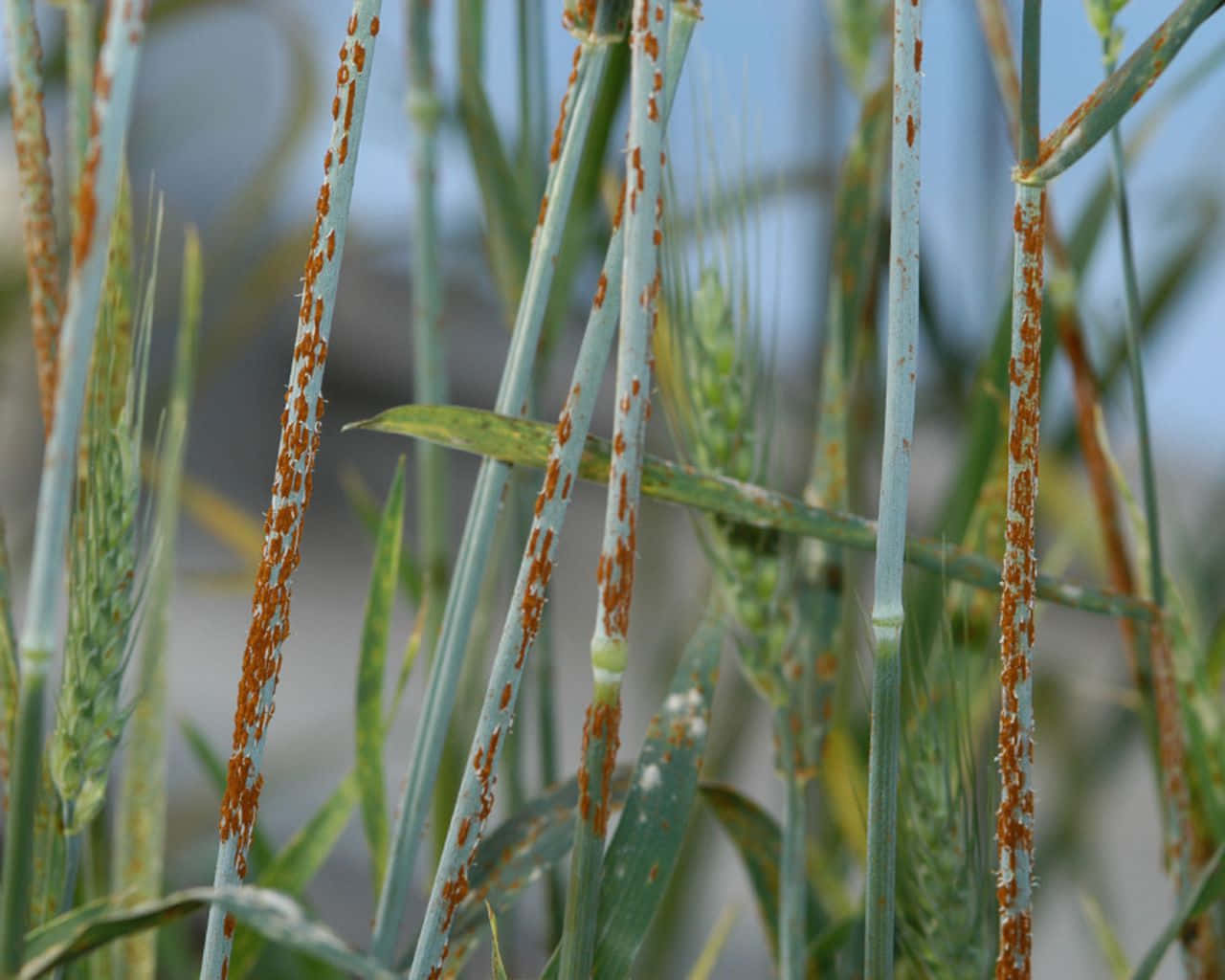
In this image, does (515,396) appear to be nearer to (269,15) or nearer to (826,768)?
(826,768)

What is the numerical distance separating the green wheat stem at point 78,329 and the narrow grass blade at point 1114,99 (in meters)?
0.15

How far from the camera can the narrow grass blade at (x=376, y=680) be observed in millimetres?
288

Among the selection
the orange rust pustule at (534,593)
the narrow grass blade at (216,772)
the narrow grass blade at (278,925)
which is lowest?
the narrow grass blade at (216,772)

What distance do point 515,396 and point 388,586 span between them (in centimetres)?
8

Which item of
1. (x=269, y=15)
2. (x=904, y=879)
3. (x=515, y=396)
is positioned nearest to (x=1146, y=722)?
(x=904, y=879)

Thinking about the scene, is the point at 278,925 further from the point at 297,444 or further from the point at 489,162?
the point at 489,162

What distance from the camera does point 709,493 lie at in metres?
0.25

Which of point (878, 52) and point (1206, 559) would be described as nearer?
point (878, 52)

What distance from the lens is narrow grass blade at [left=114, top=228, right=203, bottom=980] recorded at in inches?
12.9

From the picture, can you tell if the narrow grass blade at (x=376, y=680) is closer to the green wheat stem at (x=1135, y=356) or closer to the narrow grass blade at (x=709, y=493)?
the narrow grass blade at (x=709, y=493)

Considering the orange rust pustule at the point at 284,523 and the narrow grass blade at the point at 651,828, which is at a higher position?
the orange rust pustule at the point at 284,523

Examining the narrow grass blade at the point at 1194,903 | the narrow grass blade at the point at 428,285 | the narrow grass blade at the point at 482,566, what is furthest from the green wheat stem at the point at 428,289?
the narrow grass blade at the point at 1194,903

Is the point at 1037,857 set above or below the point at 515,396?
below

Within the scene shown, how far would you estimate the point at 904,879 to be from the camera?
0.88 feet
